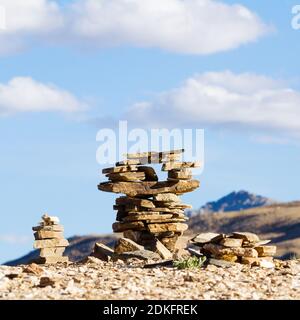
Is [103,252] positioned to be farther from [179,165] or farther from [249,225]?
[249,225]

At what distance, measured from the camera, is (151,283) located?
17.5m

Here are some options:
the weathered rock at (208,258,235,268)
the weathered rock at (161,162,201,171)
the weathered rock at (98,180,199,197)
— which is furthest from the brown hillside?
the weathered rock at (208,258,235,268)

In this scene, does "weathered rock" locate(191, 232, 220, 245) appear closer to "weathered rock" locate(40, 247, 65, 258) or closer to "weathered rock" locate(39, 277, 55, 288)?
"weathered rock" locate(40, 247, 65, 258)

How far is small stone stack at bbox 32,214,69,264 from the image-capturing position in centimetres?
2823

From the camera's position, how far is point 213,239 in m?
22.7

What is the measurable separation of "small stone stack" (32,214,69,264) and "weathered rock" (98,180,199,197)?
216cm

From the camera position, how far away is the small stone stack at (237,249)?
2177 centimetres

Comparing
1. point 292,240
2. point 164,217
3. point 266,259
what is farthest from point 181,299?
point 292,240

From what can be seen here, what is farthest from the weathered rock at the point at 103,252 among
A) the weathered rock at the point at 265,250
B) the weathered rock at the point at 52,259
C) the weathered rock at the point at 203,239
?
the weathered rock at the point at 265,250

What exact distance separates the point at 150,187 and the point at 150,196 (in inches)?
17.9

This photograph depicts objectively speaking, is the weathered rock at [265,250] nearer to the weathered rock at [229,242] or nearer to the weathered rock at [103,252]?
the weathered rock at [229,242]

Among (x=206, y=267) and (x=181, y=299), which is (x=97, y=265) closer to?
(x=206, y=267)

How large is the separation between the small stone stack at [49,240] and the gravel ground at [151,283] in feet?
25.3

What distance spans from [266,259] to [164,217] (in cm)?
561
